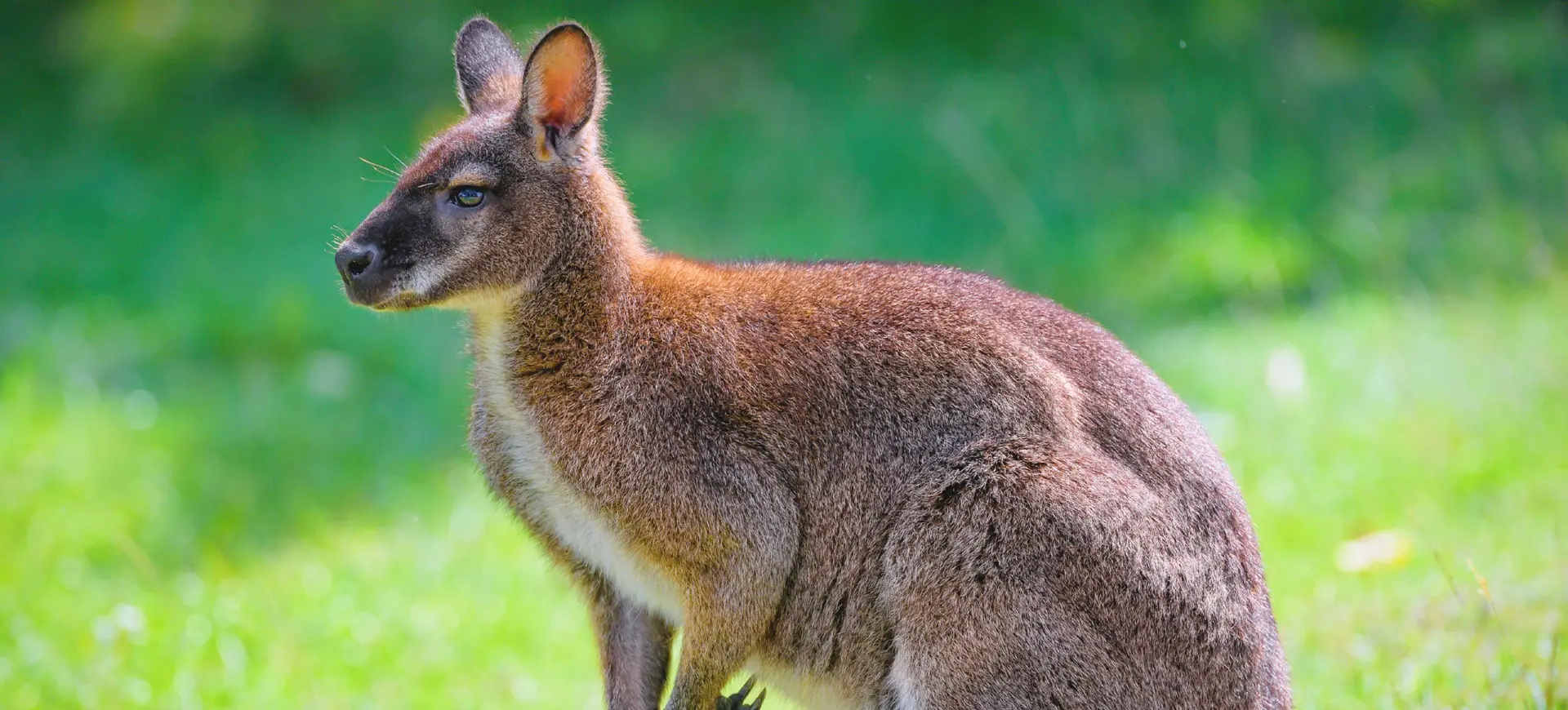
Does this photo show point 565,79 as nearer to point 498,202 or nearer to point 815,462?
point 498,202

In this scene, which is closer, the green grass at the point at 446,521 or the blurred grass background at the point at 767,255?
the green grass at the point at 446,521

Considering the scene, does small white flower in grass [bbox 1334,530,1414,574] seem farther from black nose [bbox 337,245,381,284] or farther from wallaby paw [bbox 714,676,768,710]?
black nose [bbox 337,245,381,284]

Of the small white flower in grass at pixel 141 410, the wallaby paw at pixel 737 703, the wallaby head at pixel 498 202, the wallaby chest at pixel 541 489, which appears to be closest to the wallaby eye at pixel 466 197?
the wallaby head at pixel 498 202

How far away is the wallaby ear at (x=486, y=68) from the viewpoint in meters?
4.28

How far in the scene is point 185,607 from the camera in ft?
19.9

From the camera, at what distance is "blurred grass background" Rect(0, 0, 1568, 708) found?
568 cm

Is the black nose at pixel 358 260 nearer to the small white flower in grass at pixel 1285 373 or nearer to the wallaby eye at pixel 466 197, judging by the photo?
the wallaby eye at pixel 466 197

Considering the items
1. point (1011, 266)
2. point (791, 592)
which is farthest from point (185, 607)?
point (1011, 266)

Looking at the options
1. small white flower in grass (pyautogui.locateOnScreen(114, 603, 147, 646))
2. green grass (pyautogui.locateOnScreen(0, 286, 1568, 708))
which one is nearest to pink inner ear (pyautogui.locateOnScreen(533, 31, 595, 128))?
green grass (pyautogui.locateOnScreen(0, 286, 1568, 708))

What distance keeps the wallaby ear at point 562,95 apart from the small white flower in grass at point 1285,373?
147 inches

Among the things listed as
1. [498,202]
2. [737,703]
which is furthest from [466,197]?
[737,703]

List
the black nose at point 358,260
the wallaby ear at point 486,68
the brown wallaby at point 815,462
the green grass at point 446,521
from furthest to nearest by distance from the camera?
1. the green grass at point 446,521
2. the wallaby ear at point 486,68
3. the black nose at point 358,260
4. the brown wallaby at point 815,462

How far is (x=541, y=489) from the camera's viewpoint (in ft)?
A: 13.1

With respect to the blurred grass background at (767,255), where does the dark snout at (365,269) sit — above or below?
below
